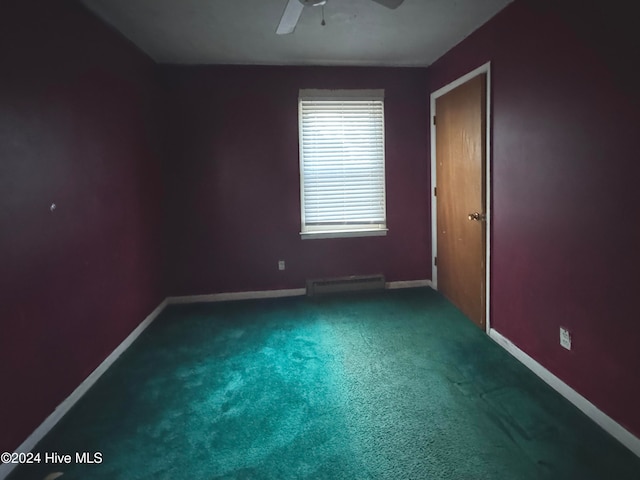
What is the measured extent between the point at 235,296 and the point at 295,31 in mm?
2577

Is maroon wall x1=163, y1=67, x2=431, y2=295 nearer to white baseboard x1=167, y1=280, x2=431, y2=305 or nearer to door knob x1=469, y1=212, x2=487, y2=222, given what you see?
white baseboard x1=167, y1=280, x2=431, y2=305

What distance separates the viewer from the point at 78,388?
8.00ft

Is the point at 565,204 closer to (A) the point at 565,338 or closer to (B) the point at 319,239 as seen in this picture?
(A) the point at 565,338

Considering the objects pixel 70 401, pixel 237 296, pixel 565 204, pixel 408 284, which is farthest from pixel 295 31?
pixel 70 401

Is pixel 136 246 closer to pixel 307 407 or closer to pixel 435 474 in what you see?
pixel 307 407

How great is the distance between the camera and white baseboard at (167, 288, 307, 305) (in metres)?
4.28

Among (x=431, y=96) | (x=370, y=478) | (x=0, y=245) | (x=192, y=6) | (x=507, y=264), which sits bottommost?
(x=370, y=478)

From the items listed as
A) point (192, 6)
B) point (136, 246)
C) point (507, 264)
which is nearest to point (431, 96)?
point (507, 264)

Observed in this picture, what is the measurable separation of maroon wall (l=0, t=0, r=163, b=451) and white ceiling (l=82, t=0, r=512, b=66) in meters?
0.30

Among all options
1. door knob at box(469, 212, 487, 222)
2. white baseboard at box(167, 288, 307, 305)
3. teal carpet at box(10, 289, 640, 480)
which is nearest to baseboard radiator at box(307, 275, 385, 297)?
white baseboard at box(167, 288, 307, 305)

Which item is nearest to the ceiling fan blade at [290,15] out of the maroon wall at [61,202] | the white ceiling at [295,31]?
the white ceiling at [295,31]

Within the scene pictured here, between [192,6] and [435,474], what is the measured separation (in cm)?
302

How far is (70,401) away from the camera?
2.34 m

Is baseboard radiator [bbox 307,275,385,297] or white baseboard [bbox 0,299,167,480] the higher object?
baseboard radiator [bbox 307,275,385,297]
